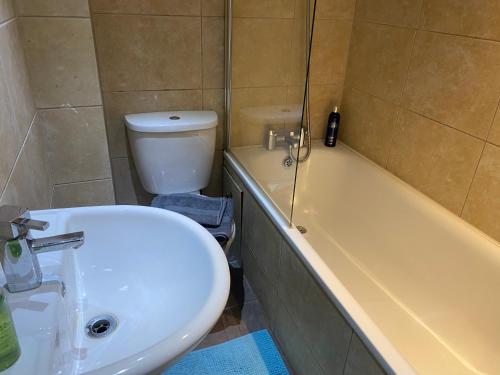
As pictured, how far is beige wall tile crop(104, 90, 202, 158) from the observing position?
1.75 metres

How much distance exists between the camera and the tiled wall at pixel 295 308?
3.58 ft

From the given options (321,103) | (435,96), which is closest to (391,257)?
(435,96)

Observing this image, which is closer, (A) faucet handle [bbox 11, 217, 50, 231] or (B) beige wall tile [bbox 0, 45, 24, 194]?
(A) faucet handle [bbox 11, 217, 50, 231]

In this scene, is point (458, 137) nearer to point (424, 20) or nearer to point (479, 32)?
point (479, 32)

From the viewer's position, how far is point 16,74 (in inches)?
42.7

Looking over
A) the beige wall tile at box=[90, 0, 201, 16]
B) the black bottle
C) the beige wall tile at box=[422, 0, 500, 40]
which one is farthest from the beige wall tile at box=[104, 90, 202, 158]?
the beige wall tile at box=[422, 0, 500, 40]

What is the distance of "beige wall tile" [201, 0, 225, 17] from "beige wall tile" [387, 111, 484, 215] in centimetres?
93

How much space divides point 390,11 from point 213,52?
824 mm

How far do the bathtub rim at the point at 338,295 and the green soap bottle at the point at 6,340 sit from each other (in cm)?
78

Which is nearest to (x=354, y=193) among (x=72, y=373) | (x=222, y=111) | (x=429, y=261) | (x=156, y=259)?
(x=429, y=261)

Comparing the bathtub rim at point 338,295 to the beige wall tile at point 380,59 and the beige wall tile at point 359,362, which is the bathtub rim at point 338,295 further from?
the beige wall tile at point 380,59

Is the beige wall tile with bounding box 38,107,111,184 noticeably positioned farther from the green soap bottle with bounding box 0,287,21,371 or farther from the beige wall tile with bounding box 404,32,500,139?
the beige wall tile with bounding box 404,32,500,139

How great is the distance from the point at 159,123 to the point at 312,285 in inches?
37.2

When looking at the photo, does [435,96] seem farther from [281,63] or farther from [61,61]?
[61,61]
